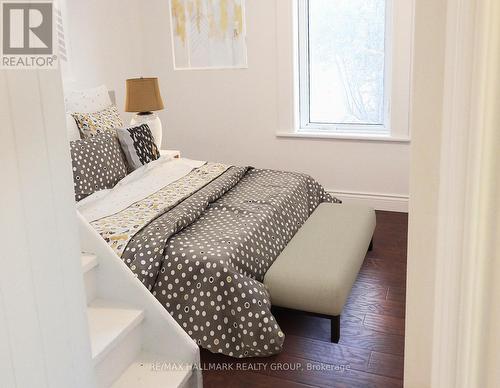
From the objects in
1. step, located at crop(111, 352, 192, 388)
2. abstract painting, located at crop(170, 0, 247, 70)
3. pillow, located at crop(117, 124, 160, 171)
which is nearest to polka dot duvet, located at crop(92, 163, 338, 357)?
step, located at crop(111, 352, 192, 388)

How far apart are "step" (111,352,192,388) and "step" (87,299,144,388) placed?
26 mm

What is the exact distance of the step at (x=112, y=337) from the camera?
178cm

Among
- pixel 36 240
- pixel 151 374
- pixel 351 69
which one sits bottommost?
pixel 151 374

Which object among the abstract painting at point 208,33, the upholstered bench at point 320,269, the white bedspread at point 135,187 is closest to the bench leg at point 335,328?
the upholstered bench at point 320,269

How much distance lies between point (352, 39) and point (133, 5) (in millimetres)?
1952

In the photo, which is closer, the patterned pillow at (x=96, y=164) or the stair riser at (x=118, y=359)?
the stair riser at (x=118, y=359)

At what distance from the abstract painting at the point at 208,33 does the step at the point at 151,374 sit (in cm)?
315

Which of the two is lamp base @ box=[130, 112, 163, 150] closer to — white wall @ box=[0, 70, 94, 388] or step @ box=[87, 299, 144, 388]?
step @ box=[87, 299, 144, 388]

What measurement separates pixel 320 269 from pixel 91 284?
109 centimetres

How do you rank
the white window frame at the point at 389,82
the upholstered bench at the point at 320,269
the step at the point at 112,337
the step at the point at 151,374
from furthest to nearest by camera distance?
the white window frame at the point at 389,82 < the upholstered bench at the point at 320,269 < the step at the point at 151,374 < the step at the point at 112,337

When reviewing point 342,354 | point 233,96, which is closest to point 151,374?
point 342,354

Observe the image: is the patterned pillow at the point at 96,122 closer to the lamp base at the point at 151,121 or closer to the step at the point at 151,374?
the lamp base at the point at 151,121

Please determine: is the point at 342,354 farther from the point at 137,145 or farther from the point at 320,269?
the point at 137,145

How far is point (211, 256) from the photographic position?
2469 millimetres
